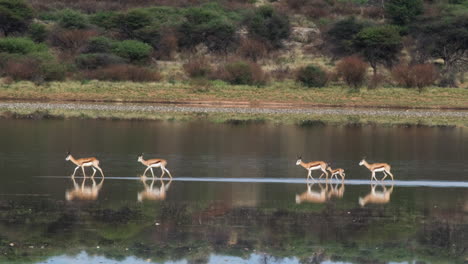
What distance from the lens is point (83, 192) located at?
19453 millimetres

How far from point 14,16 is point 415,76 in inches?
1188

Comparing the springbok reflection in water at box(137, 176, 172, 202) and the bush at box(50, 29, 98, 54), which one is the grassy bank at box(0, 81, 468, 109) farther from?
the springbok reflection in water at box(137, 176, 172, 202)

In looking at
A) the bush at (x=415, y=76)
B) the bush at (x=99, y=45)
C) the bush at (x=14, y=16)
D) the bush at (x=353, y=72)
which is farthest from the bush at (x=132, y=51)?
the bush at (x=415, y=76)

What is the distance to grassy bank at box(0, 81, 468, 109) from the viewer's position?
157 feet

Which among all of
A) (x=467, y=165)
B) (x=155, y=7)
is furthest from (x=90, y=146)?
(x=155, y=7)

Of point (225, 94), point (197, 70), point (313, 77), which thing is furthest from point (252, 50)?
point (225, 94)

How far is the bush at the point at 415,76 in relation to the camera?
52.4m

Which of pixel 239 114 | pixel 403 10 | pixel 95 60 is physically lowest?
pixel 239 114

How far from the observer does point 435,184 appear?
72.5ft

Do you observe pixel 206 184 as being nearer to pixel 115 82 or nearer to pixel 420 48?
pixel 115 82

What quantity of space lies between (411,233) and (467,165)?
36.2ft

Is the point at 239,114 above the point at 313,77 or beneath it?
beneath

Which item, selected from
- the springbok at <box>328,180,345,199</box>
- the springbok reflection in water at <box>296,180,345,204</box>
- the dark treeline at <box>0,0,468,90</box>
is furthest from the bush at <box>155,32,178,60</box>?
the springbok at <box>328,180,345,199</box>

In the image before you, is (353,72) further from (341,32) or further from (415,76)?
(341,32)
